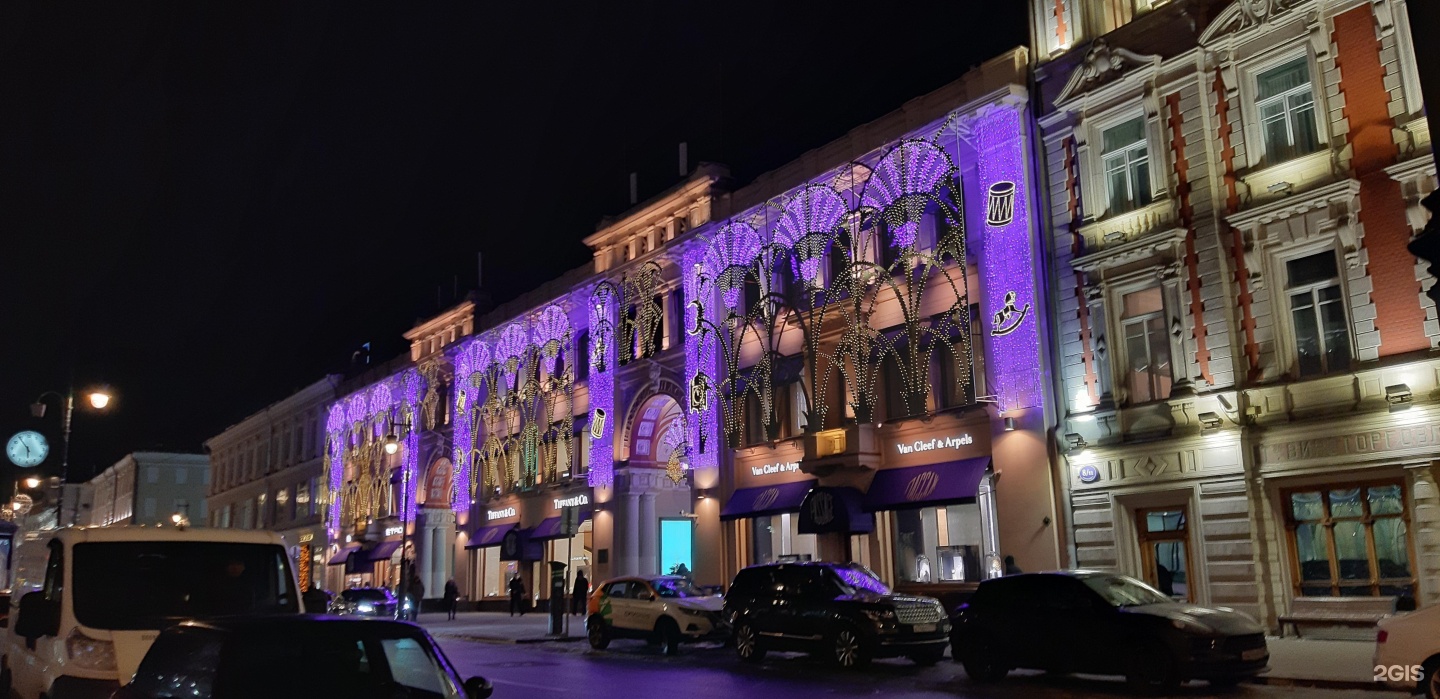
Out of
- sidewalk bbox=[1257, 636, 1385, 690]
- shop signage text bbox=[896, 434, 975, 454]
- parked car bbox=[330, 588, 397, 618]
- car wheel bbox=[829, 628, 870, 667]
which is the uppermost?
shop signage text bbox=[896, 434, 975, 454]

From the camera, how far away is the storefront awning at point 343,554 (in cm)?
5628

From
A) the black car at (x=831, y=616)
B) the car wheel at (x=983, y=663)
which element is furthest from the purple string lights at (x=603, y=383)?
the car wheel at (x=983, y=663)

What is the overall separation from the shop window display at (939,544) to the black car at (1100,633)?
10.1 meters

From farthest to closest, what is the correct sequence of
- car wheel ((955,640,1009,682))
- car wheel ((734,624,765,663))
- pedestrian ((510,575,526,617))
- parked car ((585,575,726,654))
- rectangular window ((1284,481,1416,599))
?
Answer: pedestrian ((510,575,526,617))
parked car ((585,575,726,654))
car wheel ((734,624,765,663))
rectangular window ((1284,481,1416,599))
car wheel ((955,640,1009,682))

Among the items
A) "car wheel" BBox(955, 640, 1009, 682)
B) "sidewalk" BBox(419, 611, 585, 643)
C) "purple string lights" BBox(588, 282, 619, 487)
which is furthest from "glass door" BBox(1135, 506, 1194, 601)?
"purple string lights" BBox(588, 282, 619, 487)

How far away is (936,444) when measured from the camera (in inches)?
1068

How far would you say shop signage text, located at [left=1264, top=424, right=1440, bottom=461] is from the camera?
60.4ft

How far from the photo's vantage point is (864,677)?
17.0 metres

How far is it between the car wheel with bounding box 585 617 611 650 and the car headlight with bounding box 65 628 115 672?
15.6m

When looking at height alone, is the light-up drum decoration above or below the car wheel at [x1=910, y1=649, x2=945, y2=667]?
above

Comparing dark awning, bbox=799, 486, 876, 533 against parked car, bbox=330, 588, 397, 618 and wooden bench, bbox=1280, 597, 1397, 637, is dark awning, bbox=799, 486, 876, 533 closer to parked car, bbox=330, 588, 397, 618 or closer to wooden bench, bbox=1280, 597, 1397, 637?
wooden bench, bbox=1280, 597, 1397, 637

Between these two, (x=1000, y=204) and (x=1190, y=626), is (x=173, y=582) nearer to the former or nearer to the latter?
(x=1190, y=626)

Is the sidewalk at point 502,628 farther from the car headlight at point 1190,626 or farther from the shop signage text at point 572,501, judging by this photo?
the car headlight at point 1190,626

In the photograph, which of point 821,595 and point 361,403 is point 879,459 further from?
point 361,403
